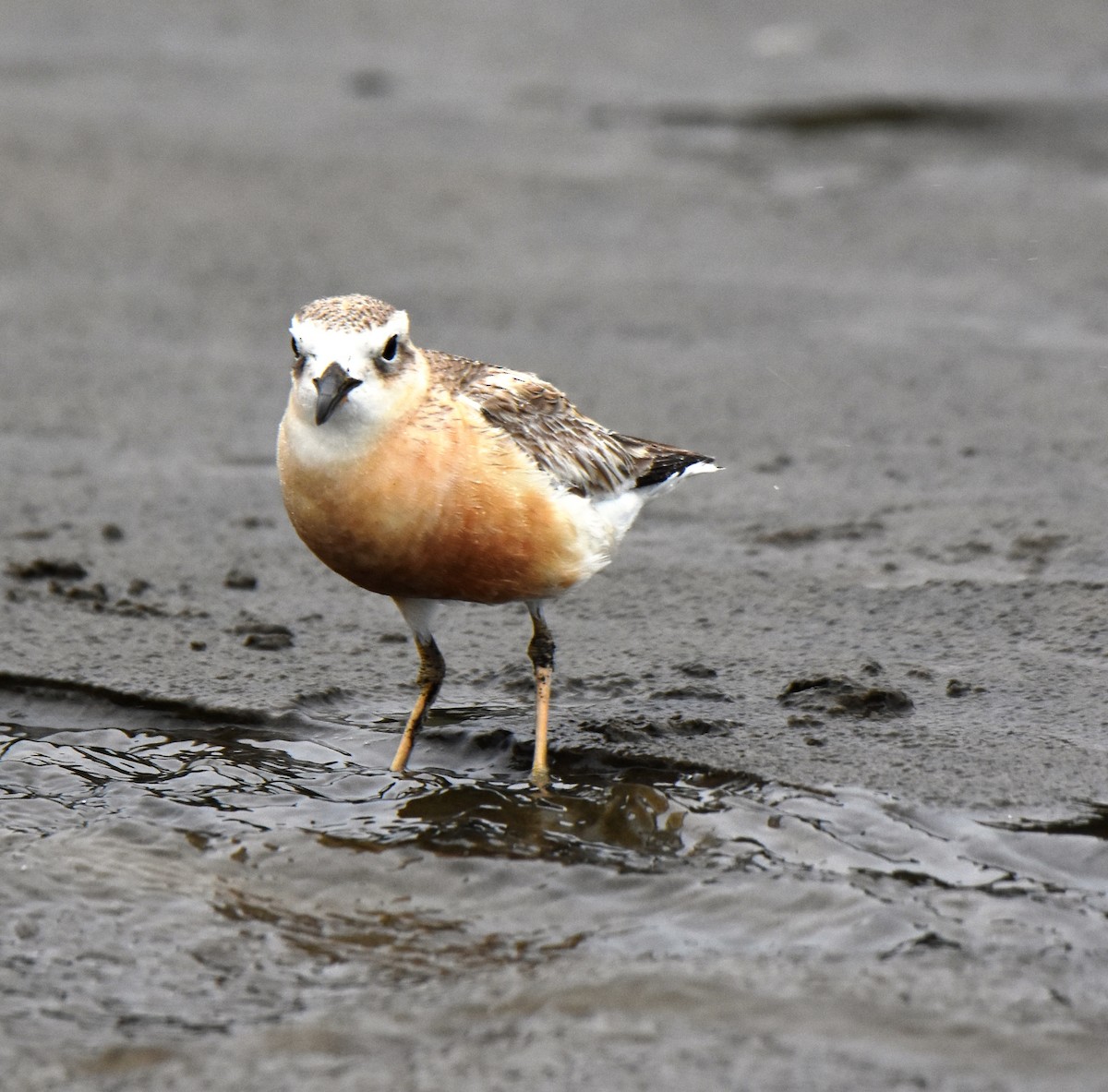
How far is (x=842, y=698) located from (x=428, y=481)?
6.44 ft

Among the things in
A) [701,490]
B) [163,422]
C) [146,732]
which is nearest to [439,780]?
[146,732]

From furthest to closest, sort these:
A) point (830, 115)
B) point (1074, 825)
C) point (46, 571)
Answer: point (830, 115) → point (46, 571) → point (1074, 825)

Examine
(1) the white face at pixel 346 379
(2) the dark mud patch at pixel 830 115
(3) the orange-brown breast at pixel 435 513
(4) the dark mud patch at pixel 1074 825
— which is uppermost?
(2) the dark mud patch at pixel 830 115

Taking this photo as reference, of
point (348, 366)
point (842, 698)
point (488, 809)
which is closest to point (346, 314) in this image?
point (348, 366)

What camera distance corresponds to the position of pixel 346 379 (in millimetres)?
6191

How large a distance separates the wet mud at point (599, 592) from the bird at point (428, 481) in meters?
0.64

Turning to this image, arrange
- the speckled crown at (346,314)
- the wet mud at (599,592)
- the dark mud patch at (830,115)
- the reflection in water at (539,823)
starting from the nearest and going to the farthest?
the wet mud at (599,592) → the reflection in water at (539,823) → the speckled crown at (346,314) → the dark mud patch at (830,115)

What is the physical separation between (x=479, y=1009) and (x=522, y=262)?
26.9ft

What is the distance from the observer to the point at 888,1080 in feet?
15.6

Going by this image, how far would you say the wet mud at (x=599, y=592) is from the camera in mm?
5227

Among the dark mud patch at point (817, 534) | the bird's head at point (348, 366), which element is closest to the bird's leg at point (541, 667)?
the bird's head at point (348, 366)

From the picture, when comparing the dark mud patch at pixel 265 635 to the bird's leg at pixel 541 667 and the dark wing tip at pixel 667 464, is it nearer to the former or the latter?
the bird's leg at pixel 541 667

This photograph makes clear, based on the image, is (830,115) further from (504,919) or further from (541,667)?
(504,919)

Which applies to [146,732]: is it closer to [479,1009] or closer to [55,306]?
[479,1009]
